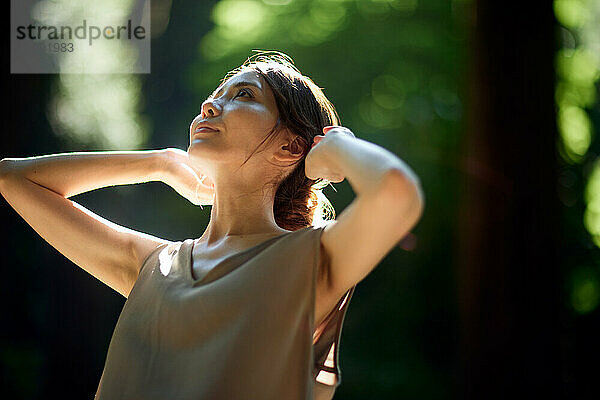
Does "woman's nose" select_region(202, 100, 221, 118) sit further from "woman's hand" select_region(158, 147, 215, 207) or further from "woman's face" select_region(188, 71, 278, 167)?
"woman's hand" select_region(158, 147, 215, 207)

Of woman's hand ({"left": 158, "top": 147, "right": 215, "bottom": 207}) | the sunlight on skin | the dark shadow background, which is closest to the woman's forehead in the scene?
woman's hand ({"left": 158, "top": 147, "right": 215, "bottom": 207})

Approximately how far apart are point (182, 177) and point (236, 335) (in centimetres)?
37

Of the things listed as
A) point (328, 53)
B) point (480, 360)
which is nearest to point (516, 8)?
point (480, 360)

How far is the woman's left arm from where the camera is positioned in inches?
31.4

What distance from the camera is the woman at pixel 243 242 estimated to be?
86cm

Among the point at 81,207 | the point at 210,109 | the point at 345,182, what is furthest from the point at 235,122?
the point at 345,182

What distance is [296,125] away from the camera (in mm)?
1094

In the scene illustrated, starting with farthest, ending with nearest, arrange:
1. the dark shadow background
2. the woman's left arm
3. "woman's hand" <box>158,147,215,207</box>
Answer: the dark shadow background, "woman's hand" <box>158,147,215,207</box>, the woman's left arm

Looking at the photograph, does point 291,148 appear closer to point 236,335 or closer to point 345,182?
point 236,335

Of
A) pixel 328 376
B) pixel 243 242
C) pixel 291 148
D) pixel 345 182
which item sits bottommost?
pixel 345 182

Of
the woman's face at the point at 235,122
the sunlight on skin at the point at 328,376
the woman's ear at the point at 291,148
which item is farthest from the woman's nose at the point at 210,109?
the sunlight on skin at the point at 328,376

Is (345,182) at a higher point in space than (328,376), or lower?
lower

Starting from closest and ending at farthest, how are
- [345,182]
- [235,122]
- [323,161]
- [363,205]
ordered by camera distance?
[363,205] → [323,161] → [235,122] → [345,182]

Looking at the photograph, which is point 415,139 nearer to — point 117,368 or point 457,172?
point 457,172
